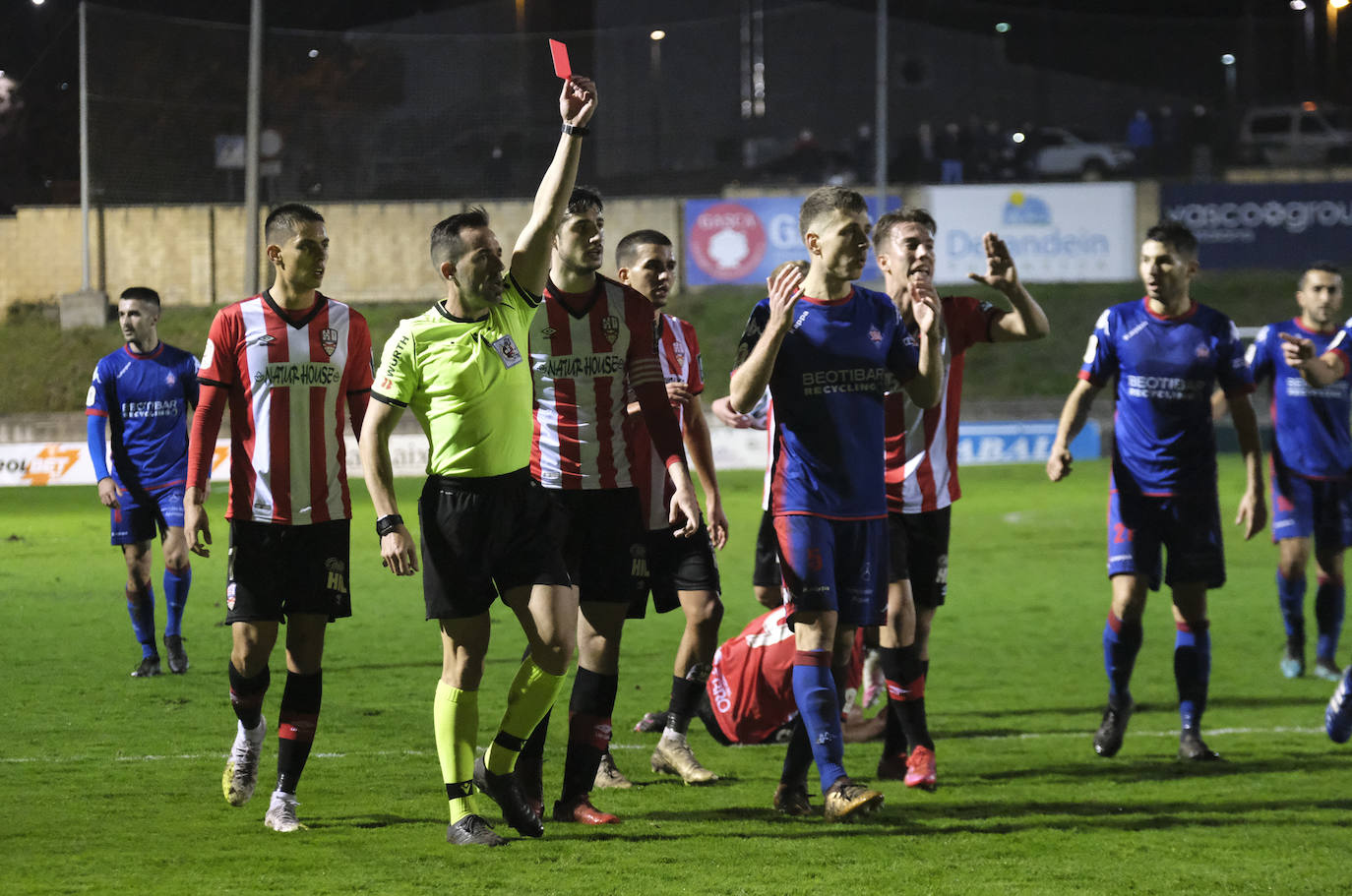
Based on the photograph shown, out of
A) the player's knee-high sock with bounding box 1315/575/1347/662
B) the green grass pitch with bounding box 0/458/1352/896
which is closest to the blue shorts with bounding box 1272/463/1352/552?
the player's knee-high sock with bounding box 1315/575/1347/662

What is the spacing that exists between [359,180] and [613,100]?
17.9 ft

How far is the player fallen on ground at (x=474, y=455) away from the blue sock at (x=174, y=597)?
3204 millimetres

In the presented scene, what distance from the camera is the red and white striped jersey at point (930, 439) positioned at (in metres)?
5.53

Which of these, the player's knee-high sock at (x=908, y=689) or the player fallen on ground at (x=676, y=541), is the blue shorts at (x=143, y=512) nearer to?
the player fallen on ground at (x=676, y=541)

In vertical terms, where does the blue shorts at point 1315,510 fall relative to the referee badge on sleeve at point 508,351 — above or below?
below

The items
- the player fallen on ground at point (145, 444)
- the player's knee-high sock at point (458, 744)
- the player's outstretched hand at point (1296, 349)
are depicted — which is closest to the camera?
the player's knee-high sock at point (458, 744)

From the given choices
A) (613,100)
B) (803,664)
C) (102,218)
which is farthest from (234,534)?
(613,100)

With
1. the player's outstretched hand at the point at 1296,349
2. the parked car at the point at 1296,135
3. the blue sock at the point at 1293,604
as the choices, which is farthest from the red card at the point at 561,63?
the parked car at the point at 1296,135

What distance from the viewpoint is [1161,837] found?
4.58 meters

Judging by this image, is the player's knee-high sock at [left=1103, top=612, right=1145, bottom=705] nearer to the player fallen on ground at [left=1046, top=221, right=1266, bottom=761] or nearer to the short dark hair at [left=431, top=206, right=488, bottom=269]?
the player fallen on ground at [left=1046, top=221, right=1266, bottom=761]

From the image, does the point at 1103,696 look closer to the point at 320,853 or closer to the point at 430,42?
the point at 320,853

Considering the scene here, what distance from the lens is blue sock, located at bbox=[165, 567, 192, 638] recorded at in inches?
285

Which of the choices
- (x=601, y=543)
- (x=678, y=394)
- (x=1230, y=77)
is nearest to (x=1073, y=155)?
(x=1230, y=77)

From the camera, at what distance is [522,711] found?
4.55 meters
